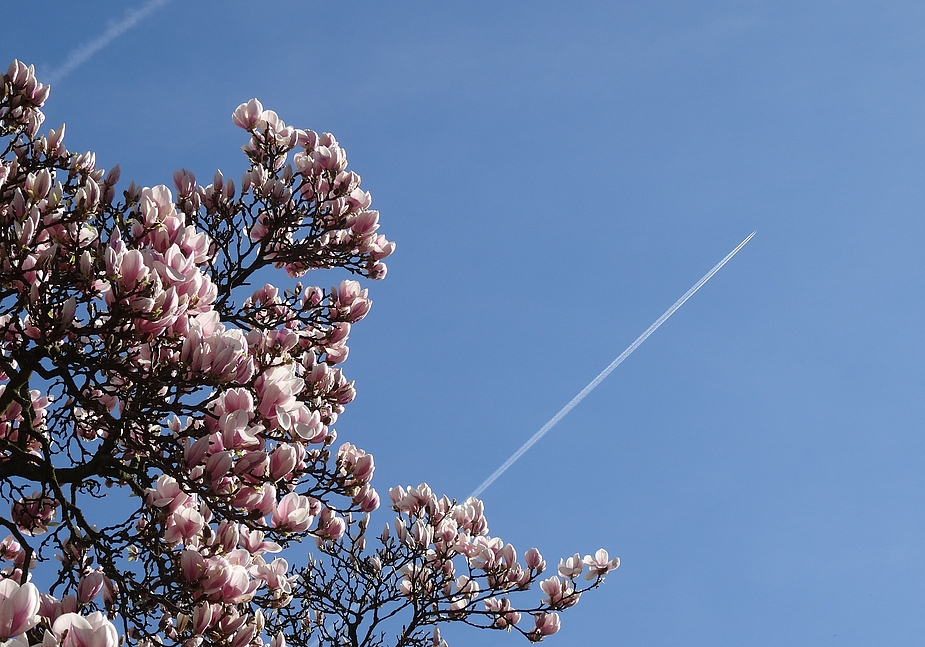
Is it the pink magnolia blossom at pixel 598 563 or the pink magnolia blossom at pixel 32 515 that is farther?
the pink magnolia blossom at pixel 598 563

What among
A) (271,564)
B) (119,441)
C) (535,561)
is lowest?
(271,564)

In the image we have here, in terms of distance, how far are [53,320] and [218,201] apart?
8.48 feet

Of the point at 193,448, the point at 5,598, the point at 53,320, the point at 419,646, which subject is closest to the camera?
the point at 5,598

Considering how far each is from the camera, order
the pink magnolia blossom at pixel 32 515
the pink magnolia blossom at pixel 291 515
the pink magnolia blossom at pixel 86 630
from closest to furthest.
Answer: the pink magnolia blossom at pixel 86 630
the pink magnolia blossom at pixel 291 515
the pink magnolia blossom at pixel 32 515

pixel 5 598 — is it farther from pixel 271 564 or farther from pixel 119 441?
pixel 271 564

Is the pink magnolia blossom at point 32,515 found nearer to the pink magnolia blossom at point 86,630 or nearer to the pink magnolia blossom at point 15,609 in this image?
the pink magnolia blossom at point 15,609

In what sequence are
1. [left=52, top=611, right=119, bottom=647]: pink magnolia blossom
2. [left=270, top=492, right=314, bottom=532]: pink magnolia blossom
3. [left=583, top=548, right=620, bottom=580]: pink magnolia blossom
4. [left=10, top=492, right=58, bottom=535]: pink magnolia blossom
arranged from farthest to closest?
[left=583, top=548, right=620, bottom=580]: pink magnolia blossom
[left=10, top=492, right=58, bottom=535]: pink magnolia blossom
[left=270, top=492, right=314, bottom=532]: pink magnolia blossom
[left=52, top=611, right=119, bottom=647]: pink magnolia blossom

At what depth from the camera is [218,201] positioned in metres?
6.25

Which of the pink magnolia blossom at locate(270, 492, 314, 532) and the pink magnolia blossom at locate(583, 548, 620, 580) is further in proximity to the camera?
the pink magnolia blossom at locate(583, 548, 620, 580)

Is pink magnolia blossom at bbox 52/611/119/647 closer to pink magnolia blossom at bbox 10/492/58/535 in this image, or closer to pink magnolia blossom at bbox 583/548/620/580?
pink magnolia blossom at bbox 10/492/58/535

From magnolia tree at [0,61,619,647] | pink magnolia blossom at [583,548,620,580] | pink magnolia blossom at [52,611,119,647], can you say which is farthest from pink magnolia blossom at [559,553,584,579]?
pink magnolia blossom at [52,611,119,647]

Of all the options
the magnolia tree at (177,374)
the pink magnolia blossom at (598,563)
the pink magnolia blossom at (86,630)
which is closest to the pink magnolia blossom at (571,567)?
the pink magnolia blossom at (598,563)

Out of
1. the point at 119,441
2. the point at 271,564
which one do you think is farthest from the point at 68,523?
the point at 271,564

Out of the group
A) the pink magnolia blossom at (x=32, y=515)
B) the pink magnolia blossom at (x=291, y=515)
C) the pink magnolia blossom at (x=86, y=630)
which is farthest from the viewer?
the pink magnolia blossom at (x=32, y=515)
